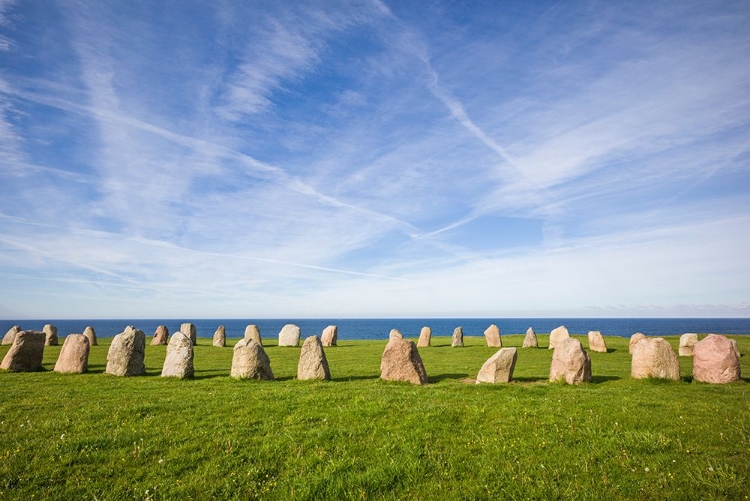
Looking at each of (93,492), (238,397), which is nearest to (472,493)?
(93,492)

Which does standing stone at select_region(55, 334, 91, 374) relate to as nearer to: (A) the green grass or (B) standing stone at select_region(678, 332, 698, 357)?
(A) the green grass

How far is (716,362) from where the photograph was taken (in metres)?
16.8

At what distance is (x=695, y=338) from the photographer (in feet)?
94.2

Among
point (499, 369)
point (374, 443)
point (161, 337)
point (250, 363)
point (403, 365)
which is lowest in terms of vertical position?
point (374, 443)

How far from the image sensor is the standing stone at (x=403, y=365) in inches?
666

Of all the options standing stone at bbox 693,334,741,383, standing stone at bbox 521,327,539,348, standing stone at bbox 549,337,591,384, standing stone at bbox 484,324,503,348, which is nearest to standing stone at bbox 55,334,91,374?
standing stone at bbox 549,337,591,384

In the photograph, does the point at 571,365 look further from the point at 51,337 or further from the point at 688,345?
the point at 51,337

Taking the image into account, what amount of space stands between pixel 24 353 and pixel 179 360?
8473 mm

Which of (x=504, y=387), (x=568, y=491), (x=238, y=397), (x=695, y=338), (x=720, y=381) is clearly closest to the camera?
(x=568, y=491)

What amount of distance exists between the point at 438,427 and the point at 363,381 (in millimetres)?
7889

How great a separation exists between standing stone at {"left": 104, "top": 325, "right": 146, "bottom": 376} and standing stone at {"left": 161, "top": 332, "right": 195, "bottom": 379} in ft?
5.23

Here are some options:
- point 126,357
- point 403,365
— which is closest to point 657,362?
point 403,365

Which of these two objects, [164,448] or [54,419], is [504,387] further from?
[54,419]

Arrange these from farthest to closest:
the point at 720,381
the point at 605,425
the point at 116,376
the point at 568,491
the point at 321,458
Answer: the point at 116,376 < the point at 720,381 < the point at 605,425 < the point at 321,458 < the point at 568,491
